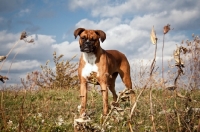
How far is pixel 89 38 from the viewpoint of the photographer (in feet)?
19.4

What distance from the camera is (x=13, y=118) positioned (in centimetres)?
543

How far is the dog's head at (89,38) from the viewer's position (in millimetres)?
5840

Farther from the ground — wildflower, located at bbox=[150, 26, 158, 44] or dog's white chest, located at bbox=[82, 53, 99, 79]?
dog's white chest, located at bbox=[82, 53, 99, 79]

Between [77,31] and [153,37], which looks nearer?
[153,37]

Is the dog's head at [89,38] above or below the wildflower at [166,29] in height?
above

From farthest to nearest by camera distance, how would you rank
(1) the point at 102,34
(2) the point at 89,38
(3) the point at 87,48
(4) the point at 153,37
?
(1) the point at 102,34
(2) the point at 89,38
(3) the point at 87,48
(4) the point at 153,37

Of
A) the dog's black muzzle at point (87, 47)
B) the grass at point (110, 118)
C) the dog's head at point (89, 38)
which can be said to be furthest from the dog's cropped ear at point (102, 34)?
the grass at point (110, 118)

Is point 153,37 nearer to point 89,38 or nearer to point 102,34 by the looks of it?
point 89,38

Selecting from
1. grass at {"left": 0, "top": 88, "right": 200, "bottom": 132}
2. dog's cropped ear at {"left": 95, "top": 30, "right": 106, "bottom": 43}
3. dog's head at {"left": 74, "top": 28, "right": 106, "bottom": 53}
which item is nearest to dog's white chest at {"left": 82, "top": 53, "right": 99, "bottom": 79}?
dog's head at {"left": 74, "top": 28, "right": 106, "bottom": 53}

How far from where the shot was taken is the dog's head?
5840 millimetres

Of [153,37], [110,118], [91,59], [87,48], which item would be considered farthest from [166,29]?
[91,59]

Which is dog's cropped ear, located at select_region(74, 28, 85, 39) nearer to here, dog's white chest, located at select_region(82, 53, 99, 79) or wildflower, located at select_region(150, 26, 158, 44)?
dog's white chest, located at select_region(82, 53, 99, 79)

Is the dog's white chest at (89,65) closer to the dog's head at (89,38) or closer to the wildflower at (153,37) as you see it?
the dog's head at (89,38)

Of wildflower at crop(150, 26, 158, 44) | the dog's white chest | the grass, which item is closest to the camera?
wildflower at crop(150, 26, 158, 44)
